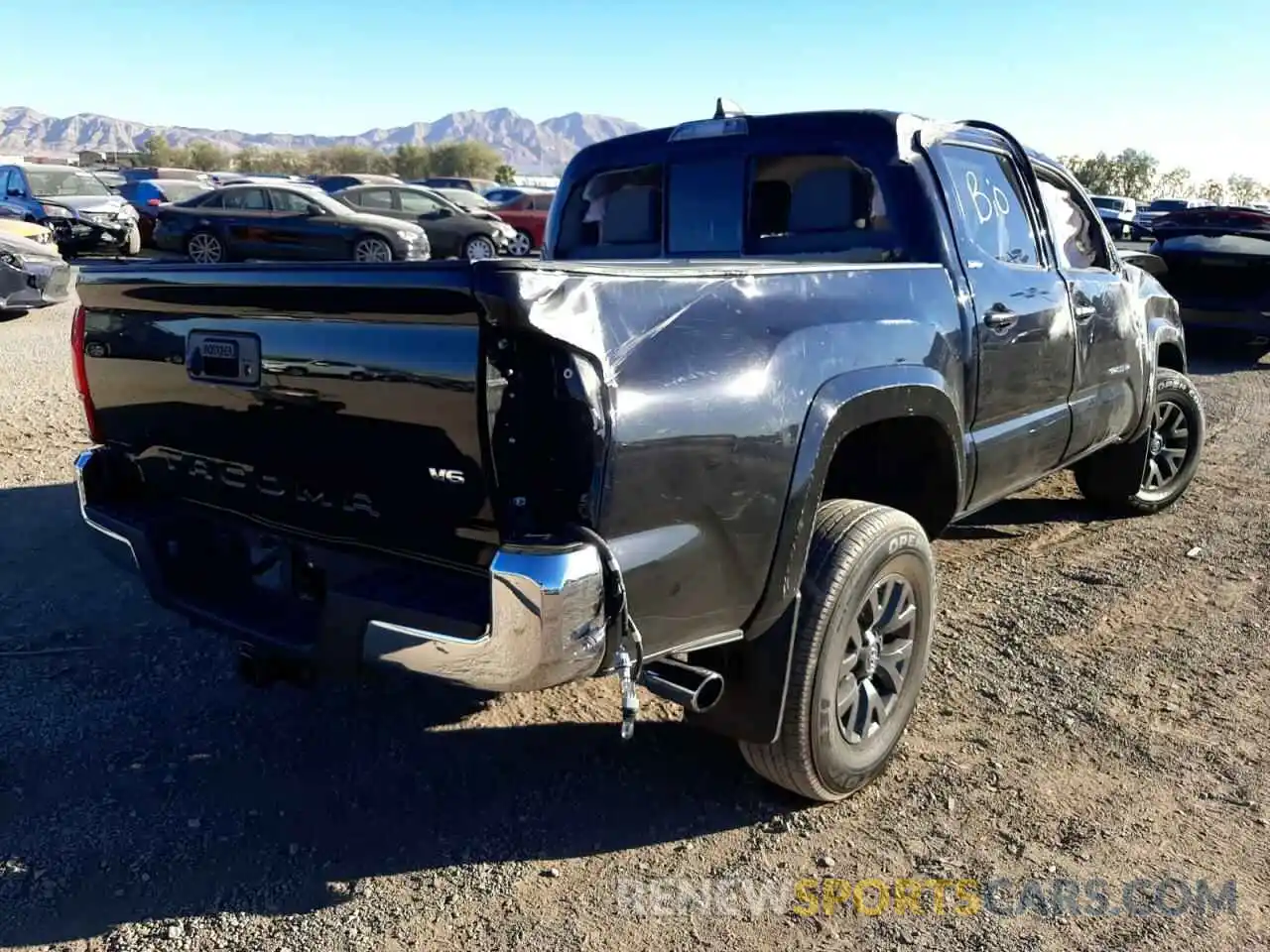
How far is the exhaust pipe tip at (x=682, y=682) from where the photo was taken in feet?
8.36

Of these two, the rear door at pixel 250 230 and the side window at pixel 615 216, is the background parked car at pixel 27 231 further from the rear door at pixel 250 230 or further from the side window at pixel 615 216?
the side window at pixel 615 216

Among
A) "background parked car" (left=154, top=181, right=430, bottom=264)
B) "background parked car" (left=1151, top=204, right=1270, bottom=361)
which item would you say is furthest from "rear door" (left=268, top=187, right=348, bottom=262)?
"background parked car" (left=1151, top=204, right=1270, bottom=361)

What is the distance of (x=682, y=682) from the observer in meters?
2.57

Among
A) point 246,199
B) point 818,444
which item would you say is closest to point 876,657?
point 818,444

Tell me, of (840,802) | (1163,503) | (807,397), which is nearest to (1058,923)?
(840,802)

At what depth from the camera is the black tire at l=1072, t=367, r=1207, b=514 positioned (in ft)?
19.0

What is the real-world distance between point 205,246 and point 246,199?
3.22 ft

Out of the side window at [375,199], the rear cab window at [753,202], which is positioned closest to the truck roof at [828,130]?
the rear cab window at [753,202]

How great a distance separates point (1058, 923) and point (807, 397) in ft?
4.80

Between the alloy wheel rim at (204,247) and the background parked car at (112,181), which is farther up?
the background parked car at (112,181)

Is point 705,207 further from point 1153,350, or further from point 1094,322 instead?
point 1153,350

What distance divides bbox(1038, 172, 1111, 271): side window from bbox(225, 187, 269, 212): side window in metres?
14.4

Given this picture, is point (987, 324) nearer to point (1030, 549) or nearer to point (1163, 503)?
point (1030, 549)

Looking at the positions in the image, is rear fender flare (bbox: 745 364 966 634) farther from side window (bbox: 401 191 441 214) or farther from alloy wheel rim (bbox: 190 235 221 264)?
side window (bbox: 401 191 441 214)
